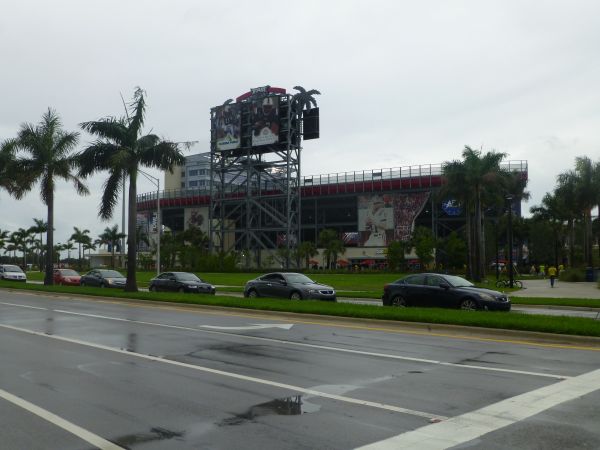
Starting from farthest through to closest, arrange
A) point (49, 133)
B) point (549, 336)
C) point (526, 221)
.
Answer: point (526, 221), point (49, 133), point (549, 336)

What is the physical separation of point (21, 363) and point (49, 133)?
3219 cm

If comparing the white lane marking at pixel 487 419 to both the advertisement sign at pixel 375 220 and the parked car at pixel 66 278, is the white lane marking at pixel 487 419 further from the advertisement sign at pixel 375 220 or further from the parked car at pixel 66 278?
the advertisement sign at pixel 375 220

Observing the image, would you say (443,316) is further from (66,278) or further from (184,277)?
(66,278)

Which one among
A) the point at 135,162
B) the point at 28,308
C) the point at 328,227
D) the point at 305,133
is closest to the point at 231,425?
the point at 28,308

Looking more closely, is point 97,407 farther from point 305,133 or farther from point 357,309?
point 305,133

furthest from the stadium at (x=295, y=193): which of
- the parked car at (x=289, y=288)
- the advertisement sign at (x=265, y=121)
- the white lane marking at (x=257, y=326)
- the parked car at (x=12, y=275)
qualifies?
the white lane marking at (x=257, y=326)

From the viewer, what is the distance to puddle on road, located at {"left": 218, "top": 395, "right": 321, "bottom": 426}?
22.5 feet

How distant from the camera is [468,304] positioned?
19.3m

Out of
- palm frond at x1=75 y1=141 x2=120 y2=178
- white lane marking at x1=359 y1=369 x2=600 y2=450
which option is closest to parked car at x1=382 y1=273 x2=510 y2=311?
white lane marking at x1=359 y1=369 x2=600 y2=450

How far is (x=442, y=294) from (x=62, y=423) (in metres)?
15.0

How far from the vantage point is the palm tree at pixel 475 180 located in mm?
50938

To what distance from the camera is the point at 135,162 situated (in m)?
32.9

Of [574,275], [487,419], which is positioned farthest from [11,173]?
[574,275]

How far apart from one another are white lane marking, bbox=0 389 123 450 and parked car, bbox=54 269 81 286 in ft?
122
